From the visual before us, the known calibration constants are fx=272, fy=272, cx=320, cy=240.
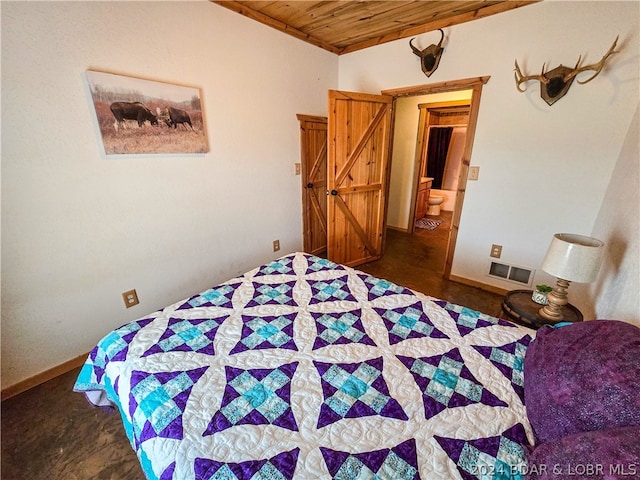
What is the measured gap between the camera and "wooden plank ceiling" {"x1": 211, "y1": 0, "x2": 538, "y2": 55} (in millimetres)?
2242

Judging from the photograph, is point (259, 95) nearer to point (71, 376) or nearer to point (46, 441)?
point (71, 376)

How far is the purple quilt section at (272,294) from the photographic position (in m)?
1.58

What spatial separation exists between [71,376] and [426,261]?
3543mm

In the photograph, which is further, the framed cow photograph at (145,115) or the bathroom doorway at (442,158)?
the bathroom doorway at (442,158)

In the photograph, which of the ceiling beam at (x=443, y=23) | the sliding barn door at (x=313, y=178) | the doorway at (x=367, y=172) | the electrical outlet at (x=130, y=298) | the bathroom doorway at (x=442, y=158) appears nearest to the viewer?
the electrical outlet at (x=130, y=298)

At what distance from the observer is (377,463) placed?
2.59 ft

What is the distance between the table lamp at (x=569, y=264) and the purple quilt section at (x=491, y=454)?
0.93m

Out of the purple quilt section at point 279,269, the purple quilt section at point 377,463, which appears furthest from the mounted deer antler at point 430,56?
the purple quilt section at point 377,463

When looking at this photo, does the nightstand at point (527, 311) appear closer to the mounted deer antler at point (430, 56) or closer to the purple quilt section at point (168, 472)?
the purple quilt section at point (168, 472)

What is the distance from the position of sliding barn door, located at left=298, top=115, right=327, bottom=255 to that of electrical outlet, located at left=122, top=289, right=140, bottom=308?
6.21ft

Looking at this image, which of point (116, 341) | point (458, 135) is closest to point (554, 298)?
point (116, 341)

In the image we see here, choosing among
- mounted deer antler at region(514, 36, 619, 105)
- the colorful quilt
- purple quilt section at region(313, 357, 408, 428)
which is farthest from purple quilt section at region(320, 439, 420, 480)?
mounted deer antler at region(514, 36, 619, 105)

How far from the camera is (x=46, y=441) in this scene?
141 cm

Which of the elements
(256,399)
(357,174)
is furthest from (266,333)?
(357,174)
